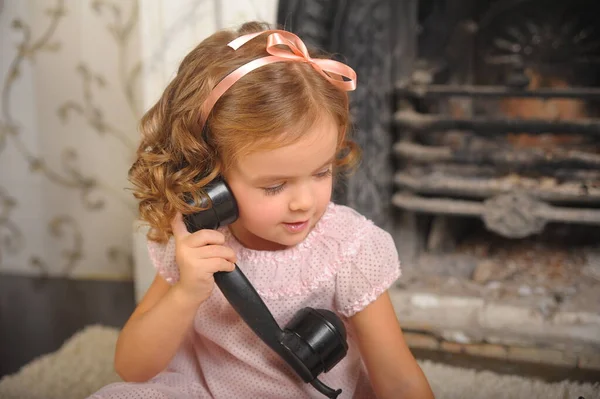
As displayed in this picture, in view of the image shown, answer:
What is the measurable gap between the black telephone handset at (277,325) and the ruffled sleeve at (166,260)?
14 centimetres

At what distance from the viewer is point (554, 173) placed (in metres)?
1.45

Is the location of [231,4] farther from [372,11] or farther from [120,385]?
[120,385]

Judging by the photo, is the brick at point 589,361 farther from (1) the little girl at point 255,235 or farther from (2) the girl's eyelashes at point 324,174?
(2) the girl's eyelashes at point 324,174

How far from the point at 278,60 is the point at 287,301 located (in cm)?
32

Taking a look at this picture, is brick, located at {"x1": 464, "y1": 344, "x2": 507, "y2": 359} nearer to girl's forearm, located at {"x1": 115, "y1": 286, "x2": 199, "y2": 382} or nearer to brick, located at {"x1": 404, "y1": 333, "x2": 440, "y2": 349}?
brick, located at {"x1": 404, "y1": 333, "x2": 440, "y2": 349}

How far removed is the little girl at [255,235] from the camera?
0.77 m

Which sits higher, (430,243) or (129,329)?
(129,329)

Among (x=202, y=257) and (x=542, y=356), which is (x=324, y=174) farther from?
(x=542, y=356)

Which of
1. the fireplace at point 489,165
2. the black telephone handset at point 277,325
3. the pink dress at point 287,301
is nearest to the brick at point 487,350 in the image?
the fireplace at point 489,165

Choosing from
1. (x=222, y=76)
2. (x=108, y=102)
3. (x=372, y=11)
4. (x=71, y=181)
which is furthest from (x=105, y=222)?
(x=222, y=76)

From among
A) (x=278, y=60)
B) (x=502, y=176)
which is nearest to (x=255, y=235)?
(x=278, y=60)

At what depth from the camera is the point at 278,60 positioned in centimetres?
78

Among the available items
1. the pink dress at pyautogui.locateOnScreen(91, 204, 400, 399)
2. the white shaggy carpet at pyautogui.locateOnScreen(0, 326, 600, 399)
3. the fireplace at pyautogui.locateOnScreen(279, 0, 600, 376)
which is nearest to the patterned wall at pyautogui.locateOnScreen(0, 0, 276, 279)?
the white shaggy carpet at pyautogui.locateOnScreen(0, 326, 600, 399)

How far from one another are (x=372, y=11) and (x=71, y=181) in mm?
940
